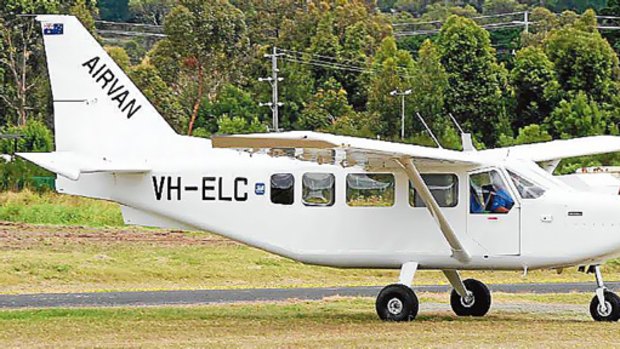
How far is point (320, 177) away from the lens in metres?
20.2

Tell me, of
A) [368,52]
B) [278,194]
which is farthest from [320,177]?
[368,52]

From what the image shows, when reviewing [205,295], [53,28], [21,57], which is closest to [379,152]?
[53,28]

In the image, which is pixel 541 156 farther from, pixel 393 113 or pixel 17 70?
pixel 17 70

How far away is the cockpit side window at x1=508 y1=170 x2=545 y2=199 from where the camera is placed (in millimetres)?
19406

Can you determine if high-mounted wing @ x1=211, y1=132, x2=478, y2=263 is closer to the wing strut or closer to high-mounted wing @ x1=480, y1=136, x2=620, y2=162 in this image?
the wing strut

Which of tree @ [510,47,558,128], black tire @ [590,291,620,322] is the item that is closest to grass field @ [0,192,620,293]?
black tire @ [590,291,620,322]

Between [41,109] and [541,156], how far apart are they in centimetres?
5095

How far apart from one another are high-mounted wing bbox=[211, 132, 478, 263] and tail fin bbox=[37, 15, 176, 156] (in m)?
3.69

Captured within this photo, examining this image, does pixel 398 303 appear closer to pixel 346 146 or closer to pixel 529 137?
pixel 346 146

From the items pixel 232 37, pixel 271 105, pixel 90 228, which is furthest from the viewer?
pixel 232 37

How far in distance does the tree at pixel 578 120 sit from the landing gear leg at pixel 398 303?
33.6 metres

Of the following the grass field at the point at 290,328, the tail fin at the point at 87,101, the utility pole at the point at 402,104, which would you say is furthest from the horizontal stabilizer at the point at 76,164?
the utility pole at the point at 402,104

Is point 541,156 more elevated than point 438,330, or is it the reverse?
point 541,156

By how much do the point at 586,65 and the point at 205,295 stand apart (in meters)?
36.1
